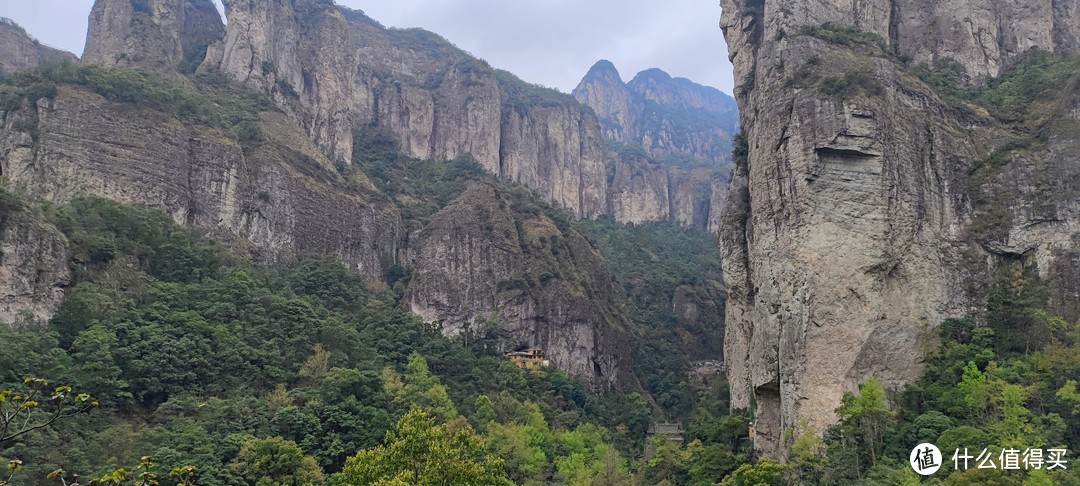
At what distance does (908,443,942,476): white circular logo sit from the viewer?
26.9m

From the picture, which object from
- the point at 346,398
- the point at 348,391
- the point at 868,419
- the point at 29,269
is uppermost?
the point at 29,269

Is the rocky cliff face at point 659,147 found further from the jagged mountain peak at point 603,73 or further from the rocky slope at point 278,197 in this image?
the rocky slope at point 278,197

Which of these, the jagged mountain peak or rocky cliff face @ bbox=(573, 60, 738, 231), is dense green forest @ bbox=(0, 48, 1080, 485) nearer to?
rocky cliff face @ bbox=(573, 60, 738, 231)

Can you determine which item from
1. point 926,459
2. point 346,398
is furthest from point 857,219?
point 346,398

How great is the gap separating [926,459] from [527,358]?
34.8 metres

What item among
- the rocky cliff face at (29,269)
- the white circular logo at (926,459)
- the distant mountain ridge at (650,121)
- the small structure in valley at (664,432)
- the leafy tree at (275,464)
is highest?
the distant mountain ridge at (650,121)

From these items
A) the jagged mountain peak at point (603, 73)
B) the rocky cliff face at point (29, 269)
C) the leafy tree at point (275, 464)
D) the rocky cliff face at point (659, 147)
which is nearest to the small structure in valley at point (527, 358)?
the leafy tree at point (275, 464)

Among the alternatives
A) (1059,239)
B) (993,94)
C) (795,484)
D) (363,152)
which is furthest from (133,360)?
(363,152)

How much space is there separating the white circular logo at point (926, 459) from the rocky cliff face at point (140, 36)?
56780 millimetres

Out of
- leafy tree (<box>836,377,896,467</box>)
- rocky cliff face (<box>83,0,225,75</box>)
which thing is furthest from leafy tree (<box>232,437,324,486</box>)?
rocky cliff face (<box>83,0,225,75</box>)

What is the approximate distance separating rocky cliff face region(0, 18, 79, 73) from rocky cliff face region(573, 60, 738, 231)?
221ft

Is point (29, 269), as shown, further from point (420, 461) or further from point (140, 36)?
point (140, 36)

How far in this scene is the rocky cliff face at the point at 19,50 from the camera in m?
73.4

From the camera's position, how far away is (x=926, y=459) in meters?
27.4
